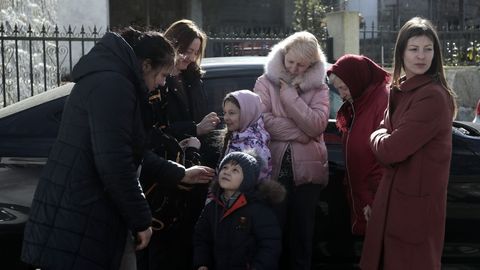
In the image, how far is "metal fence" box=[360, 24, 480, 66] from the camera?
10.8 m

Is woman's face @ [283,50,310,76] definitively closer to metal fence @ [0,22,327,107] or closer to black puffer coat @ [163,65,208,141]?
black puffer coat @ [163,65,208,141]

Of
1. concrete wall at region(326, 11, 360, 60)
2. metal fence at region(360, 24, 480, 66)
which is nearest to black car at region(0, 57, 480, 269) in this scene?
concrete wall at region(326, 11, 360, 60)

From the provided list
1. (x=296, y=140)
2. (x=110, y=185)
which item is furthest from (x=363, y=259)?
(x=110, y=185)

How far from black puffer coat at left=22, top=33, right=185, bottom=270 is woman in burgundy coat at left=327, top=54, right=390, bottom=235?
1308mm

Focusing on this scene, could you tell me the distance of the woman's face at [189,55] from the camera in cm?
385

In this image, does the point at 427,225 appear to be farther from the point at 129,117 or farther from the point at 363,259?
the point at 129,117

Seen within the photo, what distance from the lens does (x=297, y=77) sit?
3.75 metres

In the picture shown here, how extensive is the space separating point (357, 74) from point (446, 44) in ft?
28.3

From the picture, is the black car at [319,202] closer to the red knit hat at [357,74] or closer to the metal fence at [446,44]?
the red knit hat at [357,74]

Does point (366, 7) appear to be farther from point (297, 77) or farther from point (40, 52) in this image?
point (297, 77)

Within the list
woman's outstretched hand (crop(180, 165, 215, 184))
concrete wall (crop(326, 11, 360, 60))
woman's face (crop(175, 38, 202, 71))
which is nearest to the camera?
woman's outstretched hand (crop(180, 165, 215, 184))

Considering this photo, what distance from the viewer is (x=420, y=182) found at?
3.08 m

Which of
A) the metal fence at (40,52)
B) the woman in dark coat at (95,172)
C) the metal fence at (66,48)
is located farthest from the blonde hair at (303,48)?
the metal fence at (40,52)

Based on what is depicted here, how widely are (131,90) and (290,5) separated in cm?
1717
